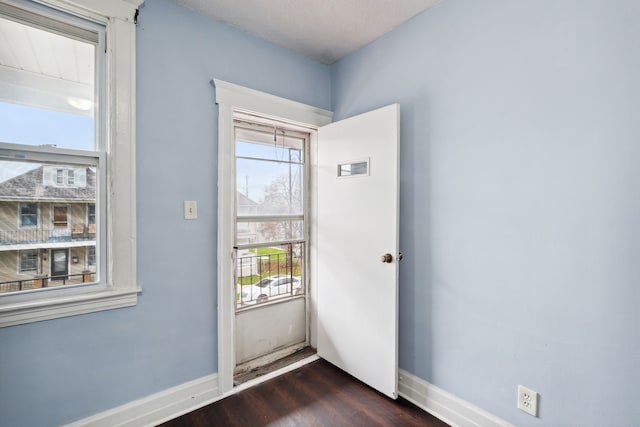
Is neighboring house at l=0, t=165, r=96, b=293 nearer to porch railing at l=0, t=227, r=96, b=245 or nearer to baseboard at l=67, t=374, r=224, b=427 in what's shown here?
porch railing at l=0, t=227, r=96, b=245

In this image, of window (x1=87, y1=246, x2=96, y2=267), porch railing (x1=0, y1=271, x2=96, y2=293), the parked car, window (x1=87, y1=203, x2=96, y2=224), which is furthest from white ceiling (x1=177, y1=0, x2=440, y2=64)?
the parked car

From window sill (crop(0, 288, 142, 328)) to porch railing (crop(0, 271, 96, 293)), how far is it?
80mm

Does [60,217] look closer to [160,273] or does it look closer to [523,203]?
[160,273]

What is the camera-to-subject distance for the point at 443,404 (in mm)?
1768

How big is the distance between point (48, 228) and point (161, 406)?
1.20m

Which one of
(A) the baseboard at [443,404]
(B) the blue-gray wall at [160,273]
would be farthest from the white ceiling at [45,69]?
(A) the baseboard at [443,404]

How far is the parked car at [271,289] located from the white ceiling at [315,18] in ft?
6.28

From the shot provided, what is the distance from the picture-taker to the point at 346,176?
2.21 meters

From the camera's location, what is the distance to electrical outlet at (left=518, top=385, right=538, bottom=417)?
143 centimetres

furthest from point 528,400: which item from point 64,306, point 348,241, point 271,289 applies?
point 64,306

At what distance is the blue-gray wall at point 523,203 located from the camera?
4.02 feet

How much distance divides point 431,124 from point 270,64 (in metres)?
1.28

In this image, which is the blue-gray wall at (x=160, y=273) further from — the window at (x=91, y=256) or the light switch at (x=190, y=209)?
the window at (x=91, y=256)

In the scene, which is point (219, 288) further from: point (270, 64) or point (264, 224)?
point (270, 64)
